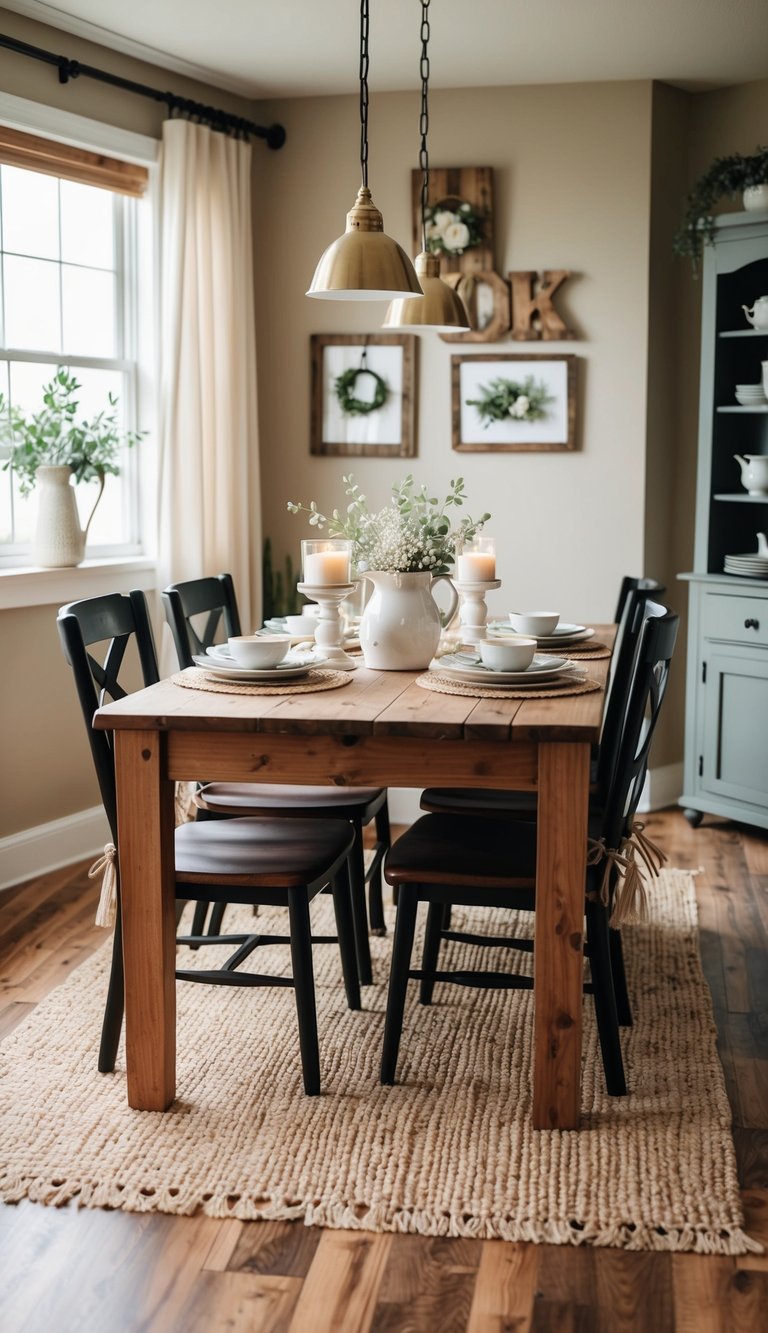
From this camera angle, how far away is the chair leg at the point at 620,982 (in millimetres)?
2912

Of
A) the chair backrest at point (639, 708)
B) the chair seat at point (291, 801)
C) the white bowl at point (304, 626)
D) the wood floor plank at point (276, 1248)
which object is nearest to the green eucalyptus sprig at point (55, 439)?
the white bowl at point (304, 626)

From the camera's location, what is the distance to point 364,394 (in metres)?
4.92

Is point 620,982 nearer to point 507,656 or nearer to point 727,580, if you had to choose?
point 507,656

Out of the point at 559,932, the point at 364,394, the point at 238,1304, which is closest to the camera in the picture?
the point at 238,1304

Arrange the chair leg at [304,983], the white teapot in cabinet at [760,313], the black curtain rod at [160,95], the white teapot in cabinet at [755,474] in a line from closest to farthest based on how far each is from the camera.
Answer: the chair leg at [304,983] → the black curtain rod at [160,95] → the white teapot in cabinet at [760,313] → the white teapot in cabinet at [755,474]

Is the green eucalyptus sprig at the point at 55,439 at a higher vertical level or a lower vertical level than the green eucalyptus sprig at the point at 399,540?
higher

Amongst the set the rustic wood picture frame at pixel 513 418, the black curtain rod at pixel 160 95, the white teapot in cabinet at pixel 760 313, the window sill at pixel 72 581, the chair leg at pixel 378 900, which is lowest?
the chair leg at pixel 378 900

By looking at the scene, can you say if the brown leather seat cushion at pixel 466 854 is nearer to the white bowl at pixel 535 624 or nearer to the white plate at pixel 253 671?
the white plate at pixel 253 671

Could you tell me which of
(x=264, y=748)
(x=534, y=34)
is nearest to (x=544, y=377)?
(x=534, y=34)

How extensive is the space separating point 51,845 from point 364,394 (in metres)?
2.02

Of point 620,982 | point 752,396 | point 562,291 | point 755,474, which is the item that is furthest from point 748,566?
point 620,982

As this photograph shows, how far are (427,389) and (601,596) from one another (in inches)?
39.7

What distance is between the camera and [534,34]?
4078mm

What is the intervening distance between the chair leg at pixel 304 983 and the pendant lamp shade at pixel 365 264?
1185 millimetres
